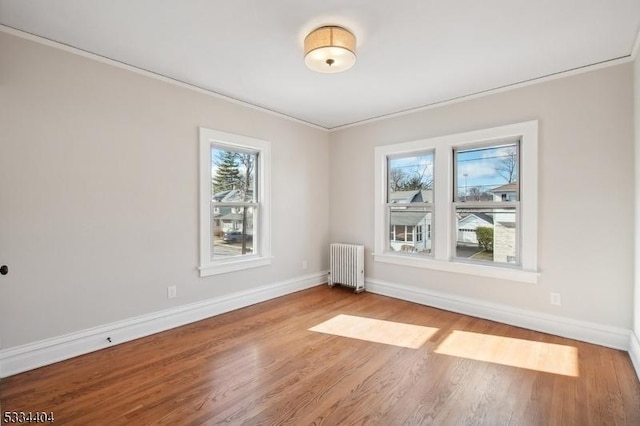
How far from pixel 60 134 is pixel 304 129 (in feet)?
9.83

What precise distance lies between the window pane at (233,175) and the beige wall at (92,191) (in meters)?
0.31

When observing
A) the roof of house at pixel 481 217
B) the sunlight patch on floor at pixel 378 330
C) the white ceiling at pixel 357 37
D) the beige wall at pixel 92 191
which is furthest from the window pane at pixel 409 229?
the beige wall at pixel 92 191

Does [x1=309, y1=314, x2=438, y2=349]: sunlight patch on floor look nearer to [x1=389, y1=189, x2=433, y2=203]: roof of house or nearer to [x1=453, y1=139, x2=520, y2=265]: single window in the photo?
[x1=453, y1=139, x2=520, y2=265]: single window

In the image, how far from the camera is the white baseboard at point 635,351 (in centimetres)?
238

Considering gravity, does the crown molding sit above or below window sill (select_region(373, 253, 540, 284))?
above

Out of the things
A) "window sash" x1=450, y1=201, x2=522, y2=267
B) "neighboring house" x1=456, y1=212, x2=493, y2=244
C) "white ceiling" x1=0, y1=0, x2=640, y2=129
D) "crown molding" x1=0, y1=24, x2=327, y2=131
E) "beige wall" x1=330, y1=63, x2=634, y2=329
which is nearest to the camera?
"white ceiling" x1=0, y1=0, x2=640, y2=129

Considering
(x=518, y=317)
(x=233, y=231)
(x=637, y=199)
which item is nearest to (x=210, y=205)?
(x=233, y=231)

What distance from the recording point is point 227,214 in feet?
12.7

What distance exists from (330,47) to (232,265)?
2.66 metres

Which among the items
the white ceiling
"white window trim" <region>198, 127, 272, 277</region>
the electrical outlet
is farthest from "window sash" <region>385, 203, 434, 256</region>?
the electrical outlet

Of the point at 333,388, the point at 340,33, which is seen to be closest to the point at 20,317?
the point at 333,388

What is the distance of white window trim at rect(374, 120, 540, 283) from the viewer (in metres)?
3.24

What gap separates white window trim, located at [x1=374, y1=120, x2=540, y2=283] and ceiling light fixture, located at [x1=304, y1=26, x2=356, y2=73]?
1.96 metres

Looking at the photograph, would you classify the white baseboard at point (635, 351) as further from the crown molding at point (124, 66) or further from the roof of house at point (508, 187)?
the crown molding at point (124, 66)
